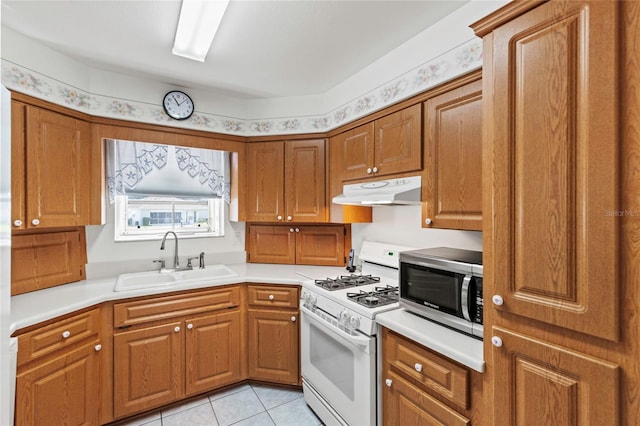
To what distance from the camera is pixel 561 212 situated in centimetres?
93

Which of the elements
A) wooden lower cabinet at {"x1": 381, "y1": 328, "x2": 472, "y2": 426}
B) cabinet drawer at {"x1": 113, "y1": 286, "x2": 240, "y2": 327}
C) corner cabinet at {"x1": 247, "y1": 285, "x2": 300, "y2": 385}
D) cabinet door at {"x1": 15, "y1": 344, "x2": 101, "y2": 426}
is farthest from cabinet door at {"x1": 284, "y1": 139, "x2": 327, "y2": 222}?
cabinet door at {"x1": 15, "y1": 344, "x2": 101, "y2": 426}

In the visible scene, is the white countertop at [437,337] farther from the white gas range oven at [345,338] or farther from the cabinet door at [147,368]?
the cabinet door at [147,368]

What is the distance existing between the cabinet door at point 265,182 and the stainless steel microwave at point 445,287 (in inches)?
54.8

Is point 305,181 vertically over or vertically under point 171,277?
over

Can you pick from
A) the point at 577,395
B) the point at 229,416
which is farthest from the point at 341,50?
the point at 229,416

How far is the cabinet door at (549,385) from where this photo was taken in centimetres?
85

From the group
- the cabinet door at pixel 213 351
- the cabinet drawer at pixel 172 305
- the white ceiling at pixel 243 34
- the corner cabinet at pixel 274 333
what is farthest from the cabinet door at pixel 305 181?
the cabinet door at pixel 213 351

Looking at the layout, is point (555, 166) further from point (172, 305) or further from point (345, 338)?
point (172, 305)

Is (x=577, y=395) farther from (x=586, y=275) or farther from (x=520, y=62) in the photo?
(x=520, y=62)

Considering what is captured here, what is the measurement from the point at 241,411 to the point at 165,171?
2.00m

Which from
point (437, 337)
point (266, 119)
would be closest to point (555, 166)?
point (437, 337)

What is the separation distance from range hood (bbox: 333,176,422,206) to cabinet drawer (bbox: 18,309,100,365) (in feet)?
5.90

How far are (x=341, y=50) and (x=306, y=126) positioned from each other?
80 cm

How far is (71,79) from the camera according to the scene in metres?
2.08
